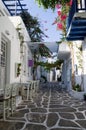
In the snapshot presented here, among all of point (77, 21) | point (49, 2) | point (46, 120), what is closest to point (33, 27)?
point (77, 21)

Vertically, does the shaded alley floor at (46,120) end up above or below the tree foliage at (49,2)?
below

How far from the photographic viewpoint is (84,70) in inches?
543

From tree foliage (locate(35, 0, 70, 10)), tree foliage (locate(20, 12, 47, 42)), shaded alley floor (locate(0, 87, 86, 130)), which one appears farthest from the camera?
tree foliage (locate(20, 12, 47, 42))

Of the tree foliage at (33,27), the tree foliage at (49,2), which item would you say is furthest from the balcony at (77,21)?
the tree foliage at (33,27)

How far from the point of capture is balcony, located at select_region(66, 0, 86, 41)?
31.2 feet

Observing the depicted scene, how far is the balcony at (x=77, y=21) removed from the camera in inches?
375

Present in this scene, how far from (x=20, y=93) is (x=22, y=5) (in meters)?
10.2

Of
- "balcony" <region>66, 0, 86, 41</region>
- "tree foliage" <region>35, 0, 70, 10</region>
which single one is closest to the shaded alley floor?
"tree foliage" <region>35, 0, 70, 10</region>

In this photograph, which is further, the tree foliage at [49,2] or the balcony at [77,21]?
the balcony at [77,21]

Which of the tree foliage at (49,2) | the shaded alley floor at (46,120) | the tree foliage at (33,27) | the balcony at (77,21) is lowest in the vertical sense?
the shaded alley floor at (46,120)

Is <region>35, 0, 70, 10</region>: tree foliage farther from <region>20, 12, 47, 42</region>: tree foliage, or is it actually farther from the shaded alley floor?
<region>20, 12, 47, 42</region>: tree foliage

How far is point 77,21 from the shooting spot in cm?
1061

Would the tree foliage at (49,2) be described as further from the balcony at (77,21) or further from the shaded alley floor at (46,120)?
the balcony at (77,21)

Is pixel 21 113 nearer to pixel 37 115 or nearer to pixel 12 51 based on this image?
pixel 37 115
